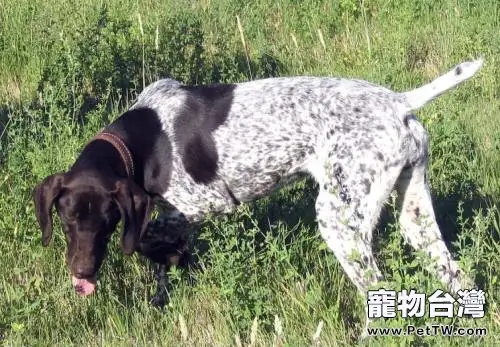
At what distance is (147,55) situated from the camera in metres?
6.92

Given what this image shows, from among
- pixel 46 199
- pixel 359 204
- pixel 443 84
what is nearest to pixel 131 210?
pixel 46 199

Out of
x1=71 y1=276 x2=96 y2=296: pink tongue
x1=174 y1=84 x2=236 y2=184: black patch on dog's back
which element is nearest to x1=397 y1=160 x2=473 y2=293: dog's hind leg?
x1=174 y1=84 x2=236 y2=184: black patch on dog's back

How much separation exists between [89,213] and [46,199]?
22 cm

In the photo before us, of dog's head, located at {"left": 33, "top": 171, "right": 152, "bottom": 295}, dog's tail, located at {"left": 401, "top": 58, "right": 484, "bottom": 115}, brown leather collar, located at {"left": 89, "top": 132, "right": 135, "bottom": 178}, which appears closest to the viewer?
dog's head, located at {"left": 33, "top": 171, "right": 152, "bottom": 295}

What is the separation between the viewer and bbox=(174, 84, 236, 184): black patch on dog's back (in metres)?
4.53

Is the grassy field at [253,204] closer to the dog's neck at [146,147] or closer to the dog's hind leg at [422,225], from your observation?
the dog's hind leg at [422,225]

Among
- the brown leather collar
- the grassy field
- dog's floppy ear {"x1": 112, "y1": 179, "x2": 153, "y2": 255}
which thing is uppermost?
the brown leather collar

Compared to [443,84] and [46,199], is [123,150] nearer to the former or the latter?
[46,199]

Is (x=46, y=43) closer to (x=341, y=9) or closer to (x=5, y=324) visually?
(x=341, y=9)

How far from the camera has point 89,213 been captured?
402 cm

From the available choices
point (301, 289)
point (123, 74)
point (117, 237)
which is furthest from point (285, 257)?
point (123, 74)

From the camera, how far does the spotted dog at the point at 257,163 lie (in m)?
4.09

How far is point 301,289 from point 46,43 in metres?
3.64

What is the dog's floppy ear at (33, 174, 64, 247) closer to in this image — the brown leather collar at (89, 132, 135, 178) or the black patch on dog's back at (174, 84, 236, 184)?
the brown leather collar at (89, 132, 135, 178)
